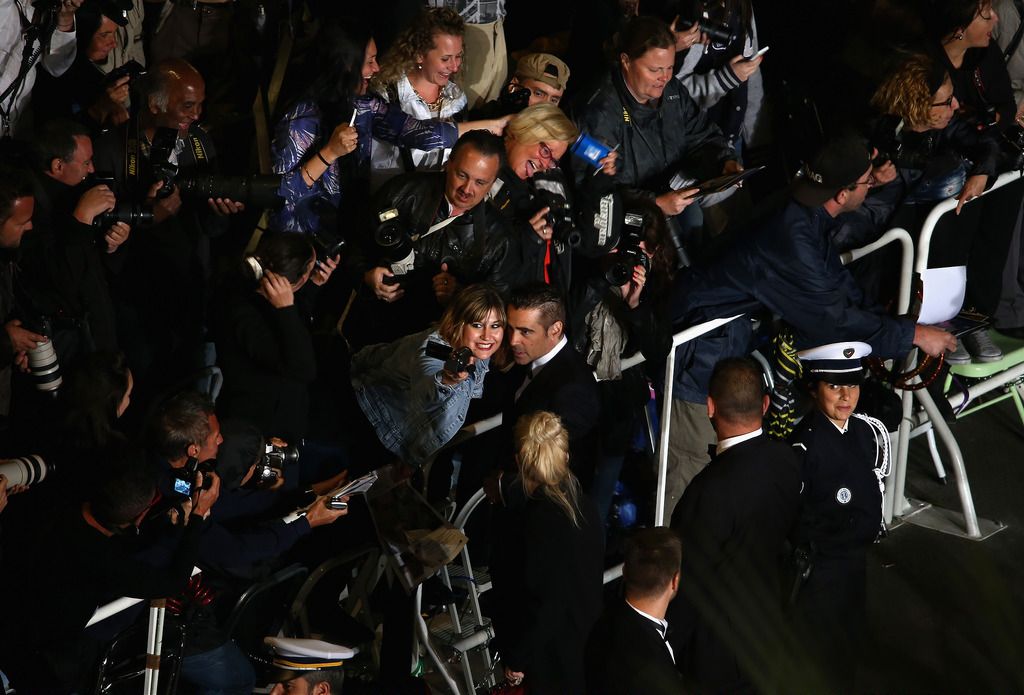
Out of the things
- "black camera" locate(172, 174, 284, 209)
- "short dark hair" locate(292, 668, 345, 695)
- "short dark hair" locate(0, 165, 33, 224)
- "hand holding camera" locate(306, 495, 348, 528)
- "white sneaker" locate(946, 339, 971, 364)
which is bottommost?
"white sneaker" locate(946, 339, 971, 364)

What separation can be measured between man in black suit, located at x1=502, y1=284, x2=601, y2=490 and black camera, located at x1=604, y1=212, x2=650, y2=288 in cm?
38

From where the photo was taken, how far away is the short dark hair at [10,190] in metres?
4.84

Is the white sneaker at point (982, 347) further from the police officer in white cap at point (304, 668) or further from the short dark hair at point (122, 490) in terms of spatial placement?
the short dark hair at point (122, 490)

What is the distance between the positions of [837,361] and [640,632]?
1825 mm

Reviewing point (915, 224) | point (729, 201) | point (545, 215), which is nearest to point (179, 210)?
point (545, 215)

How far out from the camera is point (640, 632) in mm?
4262

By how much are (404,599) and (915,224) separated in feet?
10.4

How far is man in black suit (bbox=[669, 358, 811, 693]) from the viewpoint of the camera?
16.1 ft

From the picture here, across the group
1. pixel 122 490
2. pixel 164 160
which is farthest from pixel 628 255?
pixel 122 490

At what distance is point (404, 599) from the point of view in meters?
5.12

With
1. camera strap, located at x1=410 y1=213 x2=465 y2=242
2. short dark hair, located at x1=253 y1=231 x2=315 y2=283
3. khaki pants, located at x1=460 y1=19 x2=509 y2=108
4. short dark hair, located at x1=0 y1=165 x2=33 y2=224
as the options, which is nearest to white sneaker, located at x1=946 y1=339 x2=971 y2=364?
Result: khaki pants, located at x1=460 y1=19 x2=509 y2=108

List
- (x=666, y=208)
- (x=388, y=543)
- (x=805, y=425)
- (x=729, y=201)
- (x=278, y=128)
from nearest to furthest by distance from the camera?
(x=388, y=543) < (x=805, y=425) < (x=278, y=128) < (x=666, y=208) < (x=729, y=201)

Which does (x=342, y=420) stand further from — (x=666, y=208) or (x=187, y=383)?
(x=666, y=208)

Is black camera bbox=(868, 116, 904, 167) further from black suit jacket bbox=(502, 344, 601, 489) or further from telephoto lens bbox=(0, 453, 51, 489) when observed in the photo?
telephoto lens bbox=(0, 453, 51, 489)
